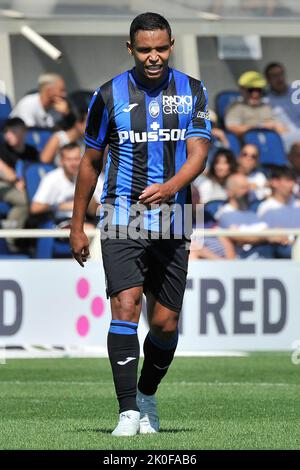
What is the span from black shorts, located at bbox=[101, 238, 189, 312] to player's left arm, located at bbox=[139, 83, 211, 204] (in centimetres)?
34

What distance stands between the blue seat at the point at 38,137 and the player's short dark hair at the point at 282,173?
284 cm

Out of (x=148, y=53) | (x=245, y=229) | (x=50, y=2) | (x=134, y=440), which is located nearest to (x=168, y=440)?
(x=134, y=440)

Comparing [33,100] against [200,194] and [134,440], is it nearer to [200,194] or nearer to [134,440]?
[200,194]

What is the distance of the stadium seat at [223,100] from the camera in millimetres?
18016

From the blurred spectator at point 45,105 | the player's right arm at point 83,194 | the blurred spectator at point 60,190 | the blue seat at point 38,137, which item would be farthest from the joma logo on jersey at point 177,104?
the blurred spectator at point 45,105

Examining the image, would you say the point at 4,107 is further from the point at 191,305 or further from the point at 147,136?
the point at 147,136

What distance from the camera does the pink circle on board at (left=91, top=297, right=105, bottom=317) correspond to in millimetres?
13852

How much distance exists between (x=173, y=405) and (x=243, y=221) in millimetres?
6507

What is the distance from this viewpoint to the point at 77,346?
13.9 metres

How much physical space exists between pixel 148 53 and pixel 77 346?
22.8 ft

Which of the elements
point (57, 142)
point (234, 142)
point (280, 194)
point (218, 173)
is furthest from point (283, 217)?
point (57, 142)

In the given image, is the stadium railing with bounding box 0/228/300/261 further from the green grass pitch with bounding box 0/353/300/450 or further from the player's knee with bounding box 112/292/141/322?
the player's knee with bounding box 112/292/141/322

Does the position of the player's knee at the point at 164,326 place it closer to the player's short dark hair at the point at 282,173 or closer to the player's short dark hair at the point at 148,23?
the player's short dark hair at the point at 148,23

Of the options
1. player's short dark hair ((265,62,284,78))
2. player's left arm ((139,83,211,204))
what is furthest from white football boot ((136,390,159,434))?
player's short dark hair ((265,62,284,78))
